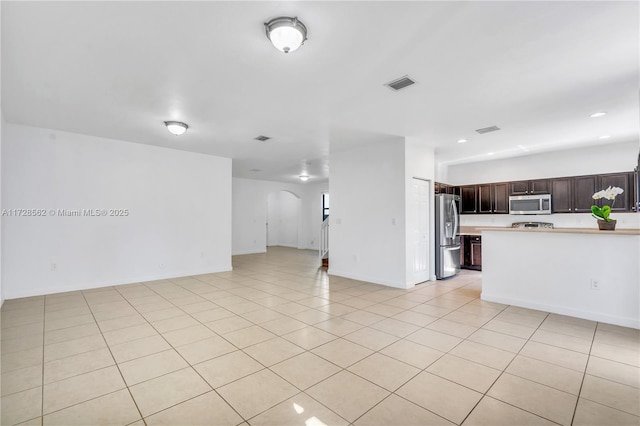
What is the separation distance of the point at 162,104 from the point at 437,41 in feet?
11.0

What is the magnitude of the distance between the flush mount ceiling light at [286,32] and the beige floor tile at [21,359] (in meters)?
3.49

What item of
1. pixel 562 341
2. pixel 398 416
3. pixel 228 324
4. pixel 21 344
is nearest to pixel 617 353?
pixel 562 341

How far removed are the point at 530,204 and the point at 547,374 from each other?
5435 millimetres

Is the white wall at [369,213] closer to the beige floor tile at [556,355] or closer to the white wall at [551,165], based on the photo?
the beige floor tile at [556,355]

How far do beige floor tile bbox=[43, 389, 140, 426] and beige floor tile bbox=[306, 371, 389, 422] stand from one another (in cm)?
122

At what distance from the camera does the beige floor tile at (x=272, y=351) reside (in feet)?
8.78

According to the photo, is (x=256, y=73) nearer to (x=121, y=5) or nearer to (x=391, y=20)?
(x=121, y=5)

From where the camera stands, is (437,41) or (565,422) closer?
(565,422)

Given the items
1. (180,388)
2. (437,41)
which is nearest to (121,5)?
(437,41)

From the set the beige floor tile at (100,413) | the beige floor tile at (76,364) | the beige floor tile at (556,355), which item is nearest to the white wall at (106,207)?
the beige floor tile at (76,364)

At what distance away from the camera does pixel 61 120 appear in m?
4.48

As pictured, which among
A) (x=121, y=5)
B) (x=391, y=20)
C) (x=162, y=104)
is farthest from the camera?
(x=162, y=104)

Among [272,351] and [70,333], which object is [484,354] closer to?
[272,351]

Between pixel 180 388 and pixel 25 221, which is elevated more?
pixel 25 221
